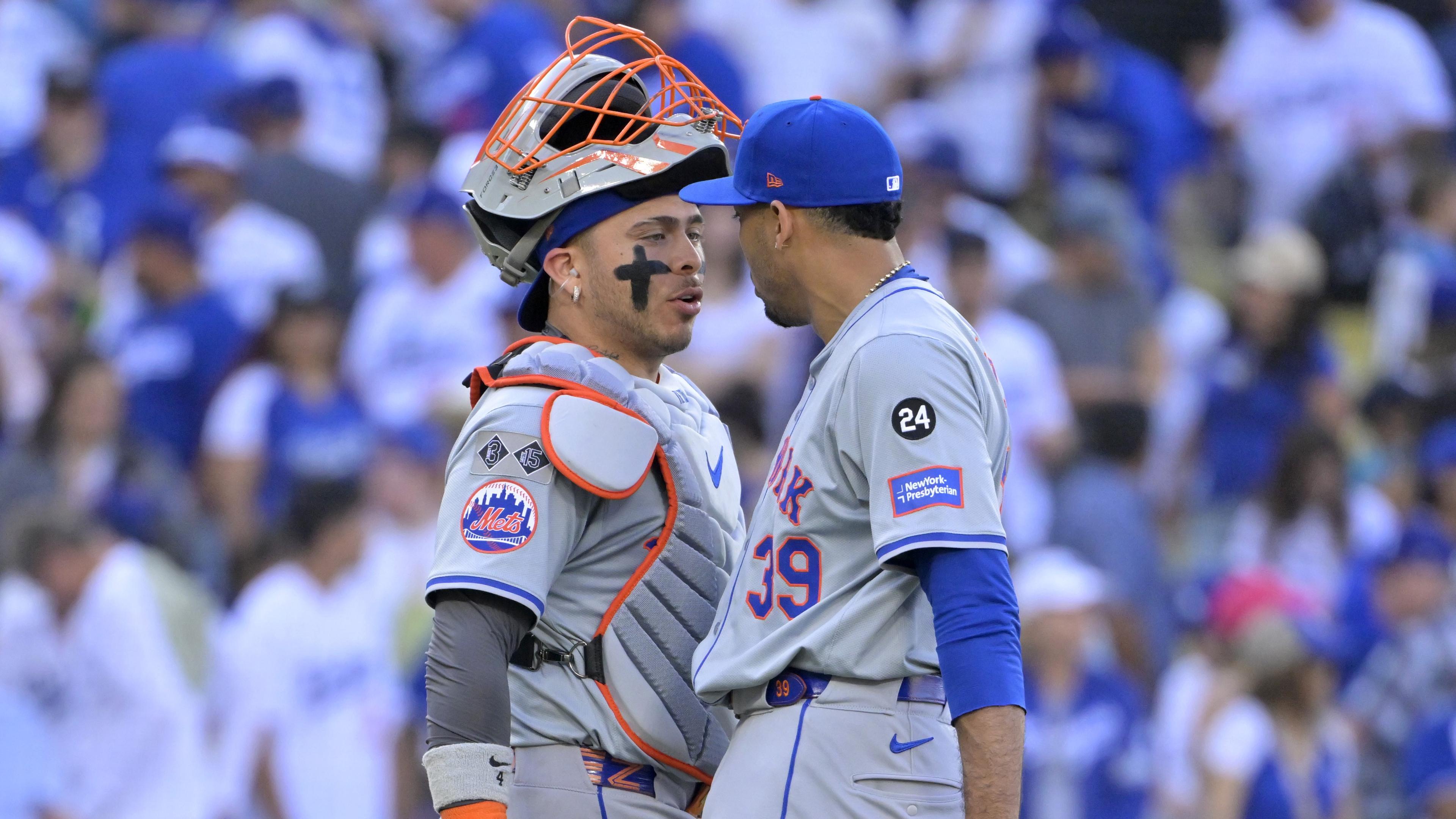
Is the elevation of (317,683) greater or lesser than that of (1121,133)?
lesser

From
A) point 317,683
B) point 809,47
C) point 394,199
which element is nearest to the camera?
point 317,683

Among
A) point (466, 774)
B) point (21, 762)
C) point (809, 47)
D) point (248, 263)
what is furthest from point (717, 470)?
point (809, 47)

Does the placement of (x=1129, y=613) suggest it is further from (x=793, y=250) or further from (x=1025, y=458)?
(x=793, y=250)

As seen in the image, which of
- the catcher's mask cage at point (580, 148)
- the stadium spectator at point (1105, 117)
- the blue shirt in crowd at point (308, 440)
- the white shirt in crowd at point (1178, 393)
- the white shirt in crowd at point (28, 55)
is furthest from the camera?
the white shirt in crowd at point (28, 55)

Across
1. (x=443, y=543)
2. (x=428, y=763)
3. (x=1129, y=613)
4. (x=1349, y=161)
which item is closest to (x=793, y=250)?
(x=443, y=543)

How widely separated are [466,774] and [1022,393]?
5.50m

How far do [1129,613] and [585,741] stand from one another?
4.93m

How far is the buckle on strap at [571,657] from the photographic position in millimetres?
3312

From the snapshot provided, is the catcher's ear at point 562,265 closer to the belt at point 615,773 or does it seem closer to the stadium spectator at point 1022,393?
the belt at point 615,773

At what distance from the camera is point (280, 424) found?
833cm

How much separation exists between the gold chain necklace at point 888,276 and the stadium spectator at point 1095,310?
18.5 ft

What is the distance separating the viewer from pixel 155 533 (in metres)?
7.99

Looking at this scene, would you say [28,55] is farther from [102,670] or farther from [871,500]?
[871,500]

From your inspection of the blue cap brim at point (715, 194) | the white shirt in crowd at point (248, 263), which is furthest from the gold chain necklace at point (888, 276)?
the white shirt in crowd at point (248, 263)
